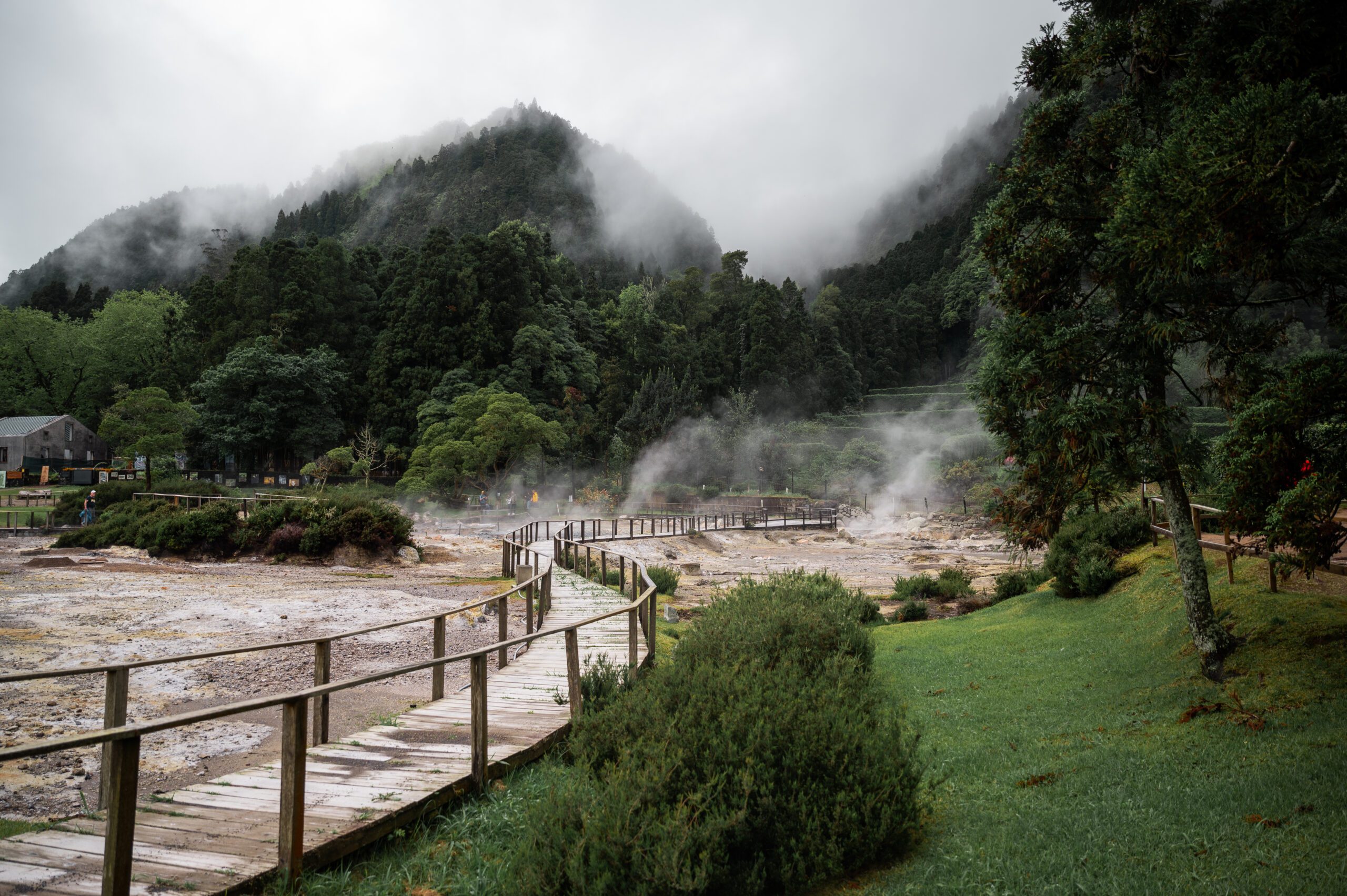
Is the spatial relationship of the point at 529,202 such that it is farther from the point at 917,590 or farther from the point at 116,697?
the point at 116,697

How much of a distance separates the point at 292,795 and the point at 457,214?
147687mm

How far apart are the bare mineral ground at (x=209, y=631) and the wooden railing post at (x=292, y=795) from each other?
1.77m

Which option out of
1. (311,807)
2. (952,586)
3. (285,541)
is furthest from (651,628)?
(285,541)

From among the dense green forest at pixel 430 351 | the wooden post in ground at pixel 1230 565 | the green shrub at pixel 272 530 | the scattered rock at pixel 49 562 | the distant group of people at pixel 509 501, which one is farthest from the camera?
the dense green forest at pixel 430 351

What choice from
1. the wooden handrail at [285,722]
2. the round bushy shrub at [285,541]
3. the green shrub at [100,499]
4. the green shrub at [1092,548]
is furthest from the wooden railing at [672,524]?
the wooden handrail at [285,722]

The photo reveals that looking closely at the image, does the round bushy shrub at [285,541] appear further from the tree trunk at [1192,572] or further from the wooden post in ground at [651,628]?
the tree trunk at [1192,572]

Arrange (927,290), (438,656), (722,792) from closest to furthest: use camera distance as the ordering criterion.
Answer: (722,792)
(438,656)
(927,290)

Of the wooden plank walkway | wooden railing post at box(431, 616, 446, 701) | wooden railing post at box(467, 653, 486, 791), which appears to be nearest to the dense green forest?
wooden railing post at box(431, 616, 446, 701)

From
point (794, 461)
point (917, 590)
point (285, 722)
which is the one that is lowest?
point (917, 590)

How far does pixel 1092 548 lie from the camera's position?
44.3 feet

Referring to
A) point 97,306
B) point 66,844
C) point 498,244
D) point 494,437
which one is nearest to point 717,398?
point 498,244

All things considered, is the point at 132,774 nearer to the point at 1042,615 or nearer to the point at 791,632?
the point at 791,632

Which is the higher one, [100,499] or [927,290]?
[927,290]

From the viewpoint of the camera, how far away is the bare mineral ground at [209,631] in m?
7.29
